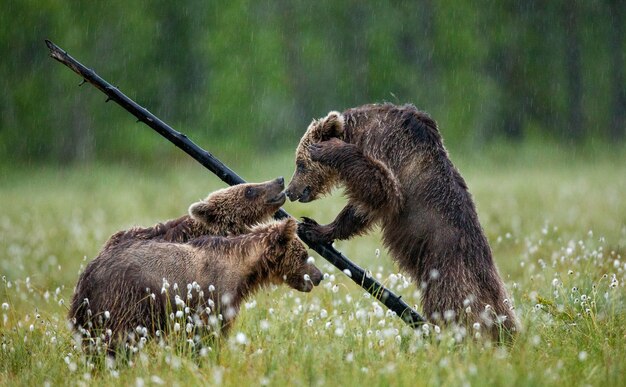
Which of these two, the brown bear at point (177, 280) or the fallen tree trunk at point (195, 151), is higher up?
the fallen tree trunk at point (195, 151)

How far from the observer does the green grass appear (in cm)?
483

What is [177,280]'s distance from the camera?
5.75 meters

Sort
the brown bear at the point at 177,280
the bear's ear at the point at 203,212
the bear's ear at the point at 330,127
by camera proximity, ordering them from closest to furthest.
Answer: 1. the brown bear at the point at 177,280
2. the bear's ear at the point at 203,212
3. the bear's ear at the point at 330,127

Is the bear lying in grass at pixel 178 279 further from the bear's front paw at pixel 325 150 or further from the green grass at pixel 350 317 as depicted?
the bear's front paw at pixel 325 150

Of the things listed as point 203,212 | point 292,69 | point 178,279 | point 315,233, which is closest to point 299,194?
point 315,233

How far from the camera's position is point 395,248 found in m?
6.52

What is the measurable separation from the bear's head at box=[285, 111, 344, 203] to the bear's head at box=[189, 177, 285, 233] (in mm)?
252

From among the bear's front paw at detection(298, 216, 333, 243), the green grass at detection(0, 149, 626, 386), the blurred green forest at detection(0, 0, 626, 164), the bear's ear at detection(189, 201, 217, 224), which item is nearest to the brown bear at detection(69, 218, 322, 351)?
the green grass at detection(0, 149, 626, 386)

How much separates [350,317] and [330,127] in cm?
160

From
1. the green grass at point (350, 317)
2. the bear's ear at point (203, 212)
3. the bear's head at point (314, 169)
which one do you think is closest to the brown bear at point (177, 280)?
the green grass at point (350, 317)

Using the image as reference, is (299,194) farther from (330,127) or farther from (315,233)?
(330,127)

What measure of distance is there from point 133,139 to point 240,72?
3.89 metres

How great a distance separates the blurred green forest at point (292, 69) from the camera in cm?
2561

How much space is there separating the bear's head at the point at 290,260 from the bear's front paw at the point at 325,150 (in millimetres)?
746
